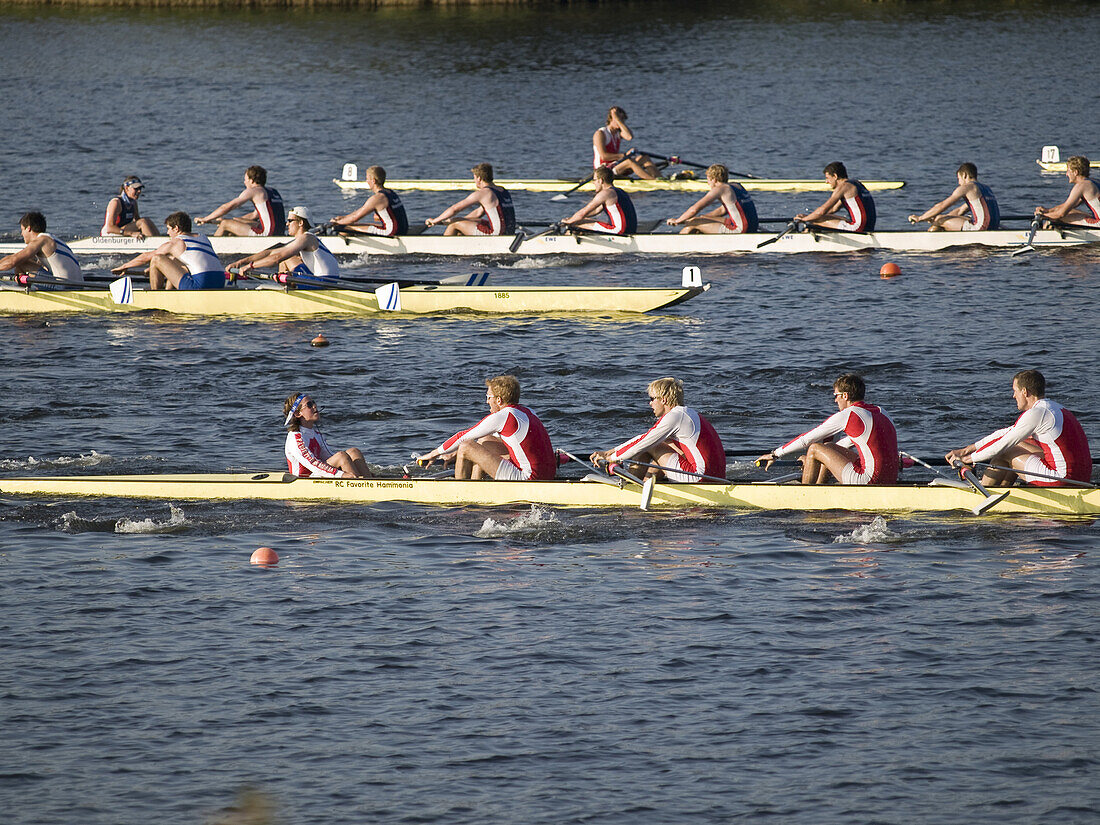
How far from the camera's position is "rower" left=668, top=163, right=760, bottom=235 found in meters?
24.9

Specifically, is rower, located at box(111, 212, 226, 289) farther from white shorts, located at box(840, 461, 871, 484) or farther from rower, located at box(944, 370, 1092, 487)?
rower, located at box(944, 370, 1092, 487)

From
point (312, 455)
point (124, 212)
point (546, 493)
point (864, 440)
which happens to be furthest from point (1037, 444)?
point (124, 212)

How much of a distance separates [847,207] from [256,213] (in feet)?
32.8

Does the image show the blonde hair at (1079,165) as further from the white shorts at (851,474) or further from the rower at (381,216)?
the white shorts at (851,474)

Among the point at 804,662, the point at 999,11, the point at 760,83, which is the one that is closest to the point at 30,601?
the point at 804,662

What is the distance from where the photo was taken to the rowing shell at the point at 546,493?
12.9 m

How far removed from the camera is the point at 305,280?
21.6 metres

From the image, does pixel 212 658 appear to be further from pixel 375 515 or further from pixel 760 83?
pixel 760 83

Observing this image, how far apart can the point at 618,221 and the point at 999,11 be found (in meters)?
40.5

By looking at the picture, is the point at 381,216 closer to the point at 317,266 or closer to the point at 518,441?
the point at 317,266

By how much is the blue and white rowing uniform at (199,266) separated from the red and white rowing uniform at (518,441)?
30.3 feet

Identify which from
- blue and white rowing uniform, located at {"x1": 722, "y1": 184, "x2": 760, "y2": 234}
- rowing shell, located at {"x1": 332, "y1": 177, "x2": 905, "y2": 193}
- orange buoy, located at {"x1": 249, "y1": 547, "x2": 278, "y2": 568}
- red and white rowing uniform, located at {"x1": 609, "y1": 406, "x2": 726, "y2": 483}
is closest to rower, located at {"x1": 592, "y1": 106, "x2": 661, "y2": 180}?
rowing shell, located at {"x1": 332, "y1": 177, "x2": 905, "y2": 193}

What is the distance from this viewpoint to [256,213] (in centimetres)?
2512

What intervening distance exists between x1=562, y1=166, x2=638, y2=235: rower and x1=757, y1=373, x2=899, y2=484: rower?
40.3 feet
